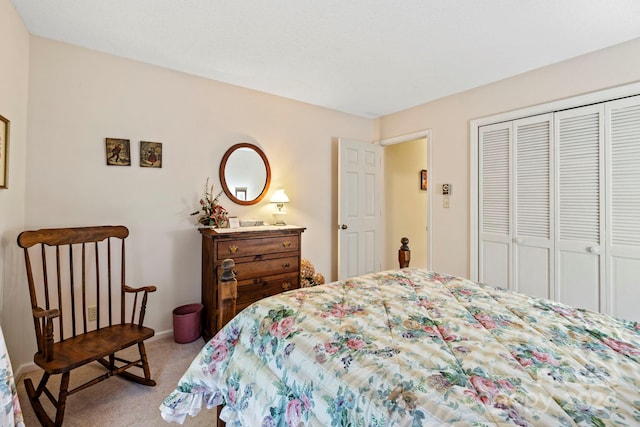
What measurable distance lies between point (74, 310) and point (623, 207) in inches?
168

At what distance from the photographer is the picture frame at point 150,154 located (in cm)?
262

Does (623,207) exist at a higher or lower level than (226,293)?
higher

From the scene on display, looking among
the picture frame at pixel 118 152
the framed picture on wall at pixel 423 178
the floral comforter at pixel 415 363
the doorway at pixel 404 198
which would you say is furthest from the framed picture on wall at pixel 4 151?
the framed picture on wall at pixel 423 178

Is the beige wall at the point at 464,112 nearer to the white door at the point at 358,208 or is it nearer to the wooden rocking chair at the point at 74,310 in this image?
the white door at the point at 358,208

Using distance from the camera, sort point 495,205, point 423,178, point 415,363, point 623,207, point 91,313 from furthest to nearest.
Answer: point 423,178, point 495,205, point 91,313, point 623,207, point 415,363

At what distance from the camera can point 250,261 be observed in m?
2.72

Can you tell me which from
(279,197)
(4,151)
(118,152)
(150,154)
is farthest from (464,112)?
(4,151)

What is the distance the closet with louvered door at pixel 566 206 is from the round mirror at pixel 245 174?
94.4 inches

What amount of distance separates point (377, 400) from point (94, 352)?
176 centimetres

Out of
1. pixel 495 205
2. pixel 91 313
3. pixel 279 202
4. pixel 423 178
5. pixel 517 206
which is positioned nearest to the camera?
pixel 91 313

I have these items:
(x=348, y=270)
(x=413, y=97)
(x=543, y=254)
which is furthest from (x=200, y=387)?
(x=413, y=97)

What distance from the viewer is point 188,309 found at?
9.14 feet

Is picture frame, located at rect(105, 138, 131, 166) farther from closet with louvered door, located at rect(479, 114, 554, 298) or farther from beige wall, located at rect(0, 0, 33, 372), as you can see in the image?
closet with louvered door, located at rect(479, 114, 554, 298)

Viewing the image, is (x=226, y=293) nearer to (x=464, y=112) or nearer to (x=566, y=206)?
(x=566, y=206)
